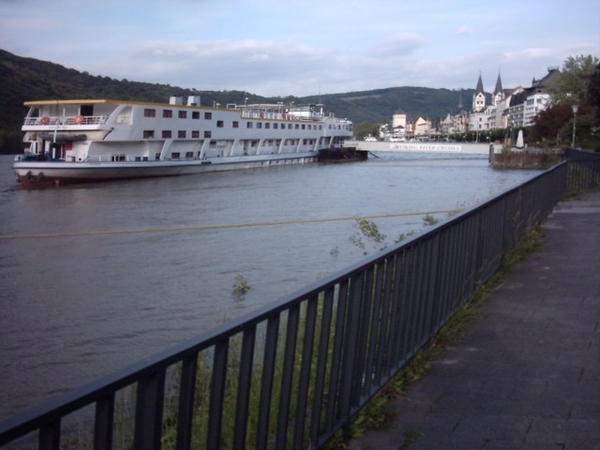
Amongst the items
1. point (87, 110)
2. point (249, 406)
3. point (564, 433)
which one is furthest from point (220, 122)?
point (564, 433)

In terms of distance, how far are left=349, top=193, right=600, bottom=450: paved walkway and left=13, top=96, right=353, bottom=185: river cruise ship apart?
38.1m

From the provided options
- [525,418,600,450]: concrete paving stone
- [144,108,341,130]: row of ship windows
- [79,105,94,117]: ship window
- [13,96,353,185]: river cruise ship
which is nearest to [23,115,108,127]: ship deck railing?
[13,96,353,185]: river cruise ship

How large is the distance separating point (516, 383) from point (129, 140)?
4423 centimetres

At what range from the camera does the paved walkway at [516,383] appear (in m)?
4.07

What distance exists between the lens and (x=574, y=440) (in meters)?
4.00

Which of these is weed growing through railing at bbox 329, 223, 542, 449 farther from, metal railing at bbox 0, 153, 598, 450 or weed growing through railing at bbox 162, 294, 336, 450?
weed growing through railing at bbox 162, 294, 336, 450

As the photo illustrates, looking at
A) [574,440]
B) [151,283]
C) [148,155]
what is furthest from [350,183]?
[574,440]

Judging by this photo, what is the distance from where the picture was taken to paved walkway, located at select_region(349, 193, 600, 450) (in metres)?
4.07

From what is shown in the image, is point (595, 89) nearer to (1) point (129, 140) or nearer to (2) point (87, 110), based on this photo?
(1) point (129, 140)

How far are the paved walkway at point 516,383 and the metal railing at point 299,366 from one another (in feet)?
0.89

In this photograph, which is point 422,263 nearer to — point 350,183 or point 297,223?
point 297,223

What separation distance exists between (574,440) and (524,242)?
628 centimetres

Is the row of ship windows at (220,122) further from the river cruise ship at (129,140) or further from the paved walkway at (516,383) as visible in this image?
the paved walkway at (516,383)

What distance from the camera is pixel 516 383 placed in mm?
4918
